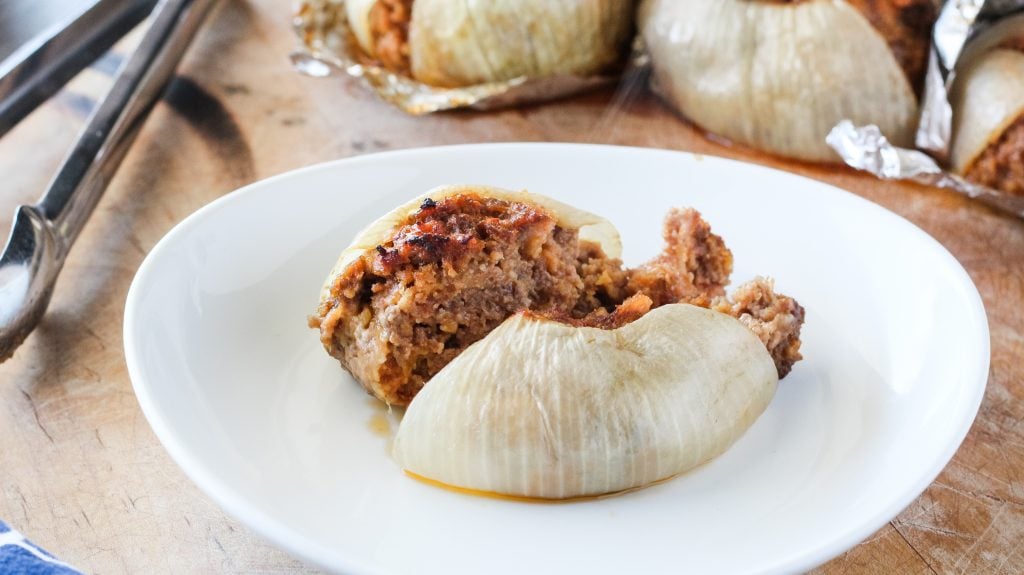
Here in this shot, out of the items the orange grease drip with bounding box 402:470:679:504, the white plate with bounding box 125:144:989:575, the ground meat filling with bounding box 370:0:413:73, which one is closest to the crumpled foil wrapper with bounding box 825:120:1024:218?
the white plate with bounding box 125:144:989:575

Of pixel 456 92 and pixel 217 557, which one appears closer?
pixel 217 557

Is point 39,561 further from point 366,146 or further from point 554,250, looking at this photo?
point 366,146

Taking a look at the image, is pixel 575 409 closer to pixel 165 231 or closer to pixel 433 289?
pixel 433 289

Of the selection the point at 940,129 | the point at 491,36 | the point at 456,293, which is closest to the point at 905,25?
the point at 940,129

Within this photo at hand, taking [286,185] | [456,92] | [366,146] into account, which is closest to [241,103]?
[366,146]

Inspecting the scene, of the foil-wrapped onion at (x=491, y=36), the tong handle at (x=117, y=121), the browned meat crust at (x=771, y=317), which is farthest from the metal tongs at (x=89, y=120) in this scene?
the browned meat crust at (x=771, y=317)

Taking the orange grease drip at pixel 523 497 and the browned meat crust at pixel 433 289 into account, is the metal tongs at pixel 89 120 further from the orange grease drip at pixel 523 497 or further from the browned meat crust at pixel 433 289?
the orange grease drip at pixel 523 497
